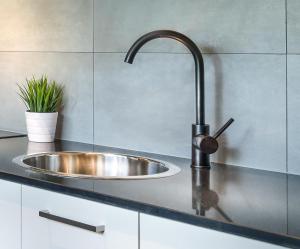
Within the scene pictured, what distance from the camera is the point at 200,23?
6.30 feet

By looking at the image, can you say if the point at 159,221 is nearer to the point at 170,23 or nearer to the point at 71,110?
the point at 170,23

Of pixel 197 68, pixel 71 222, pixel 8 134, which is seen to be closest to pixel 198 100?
pixel 197 68

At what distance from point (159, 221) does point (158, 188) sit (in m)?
0.20

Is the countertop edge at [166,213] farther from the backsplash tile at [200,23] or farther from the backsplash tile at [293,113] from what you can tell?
the backsplash tile at [200,23]

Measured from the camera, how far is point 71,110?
2.43 meters

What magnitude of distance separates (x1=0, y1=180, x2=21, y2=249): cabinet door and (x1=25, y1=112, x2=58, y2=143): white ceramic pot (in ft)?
2.12

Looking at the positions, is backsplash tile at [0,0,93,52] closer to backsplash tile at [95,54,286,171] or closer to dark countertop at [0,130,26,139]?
backsplash tile at [95,54,286,171]

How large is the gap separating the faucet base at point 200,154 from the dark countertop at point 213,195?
38 millimetres

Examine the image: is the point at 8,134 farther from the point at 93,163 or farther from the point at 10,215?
the point at 10,215

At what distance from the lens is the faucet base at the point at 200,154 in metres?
1.79

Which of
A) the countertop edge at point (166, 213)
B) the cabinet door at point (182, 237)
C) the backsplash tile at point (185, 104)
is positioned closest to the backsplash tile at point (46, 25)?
the backsplash tile at point (185, 104)

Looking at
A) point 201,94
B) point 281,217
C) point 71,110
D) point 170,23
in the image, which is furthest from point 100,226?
point 71,110

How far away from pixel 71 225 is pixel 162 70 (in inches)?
30.3

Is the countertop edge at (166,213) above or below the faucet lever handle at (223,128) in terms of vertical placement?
below
